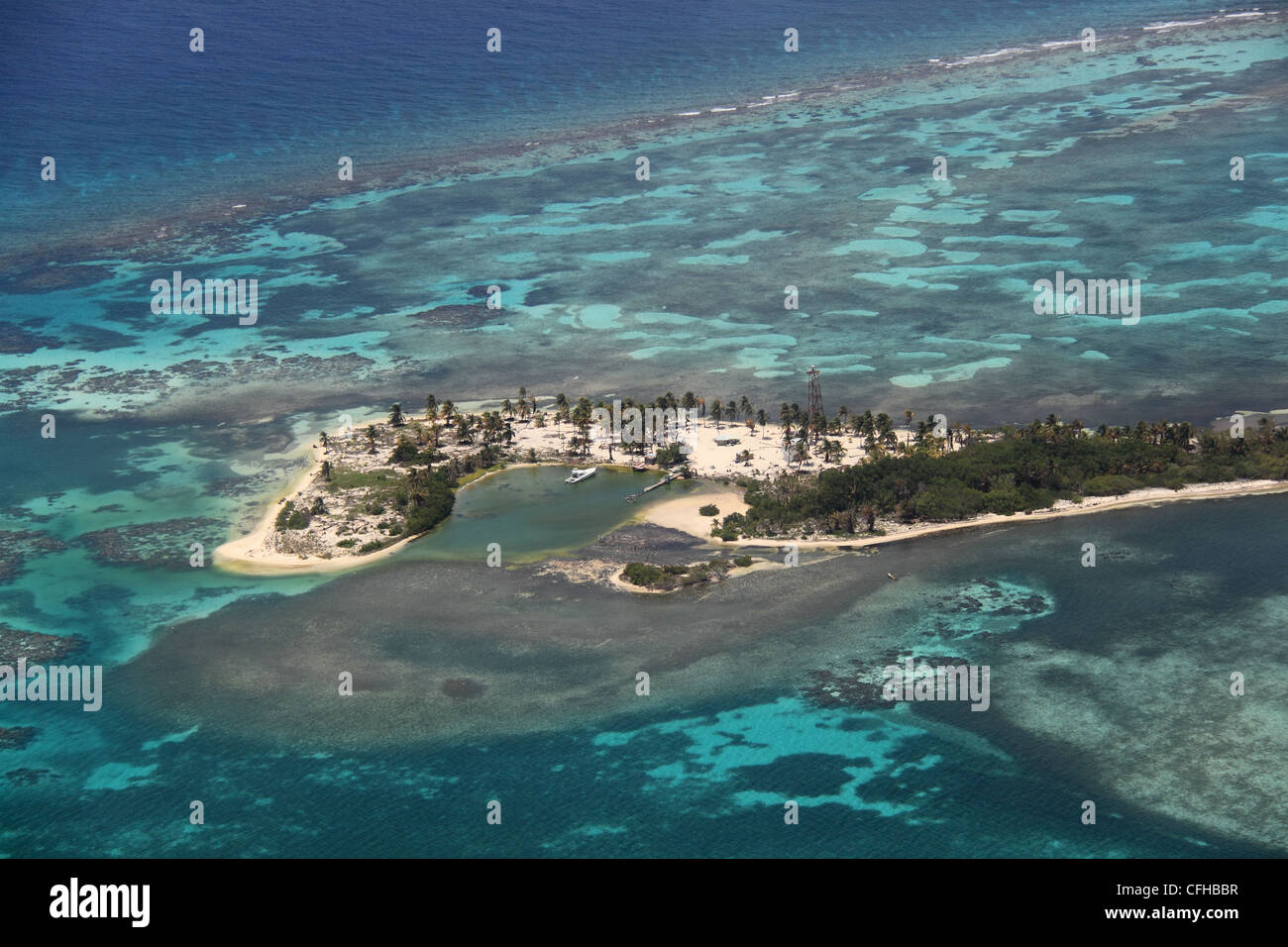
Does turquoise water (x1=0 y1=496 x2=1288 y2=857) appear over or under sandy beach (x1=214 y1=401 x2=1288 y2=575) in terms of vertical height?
under

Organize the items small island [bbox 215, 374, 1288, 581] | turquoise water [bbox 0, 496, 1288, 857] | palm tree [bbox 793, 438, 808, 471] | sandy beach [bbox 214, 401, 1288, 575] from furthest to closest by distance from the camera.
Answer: palm tree [bbox 793, 438, 808, 471] → small island [bbox 215, 374, 1288, 581] → sandy beach [bbox 214, 401, 1288, 575] → turquoise water [bbox 0, 496, 1288, 857]

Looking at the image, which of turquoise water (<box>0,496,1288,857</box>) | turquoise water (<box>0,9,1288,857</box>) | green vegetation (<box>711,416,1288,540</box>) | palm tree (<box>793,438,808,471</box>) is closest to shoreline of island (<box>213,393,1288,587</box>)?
palm tree (<box>793,438,808,471</box>)

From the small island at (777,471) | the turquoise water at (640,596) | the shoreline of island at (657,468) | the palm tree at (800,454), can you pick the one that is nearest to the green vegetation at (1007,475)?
the small island at (777,471)

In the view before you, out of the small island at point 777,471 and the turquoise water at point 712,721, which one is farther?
the small island at point 777,471

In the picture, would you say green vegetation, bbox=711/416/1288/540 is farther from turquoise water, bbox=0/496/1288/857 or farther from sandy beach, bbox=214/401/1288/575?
turquoise water, bbox=0/496/1288/857

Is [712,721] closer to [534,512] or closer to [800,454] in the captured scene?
[534,512]

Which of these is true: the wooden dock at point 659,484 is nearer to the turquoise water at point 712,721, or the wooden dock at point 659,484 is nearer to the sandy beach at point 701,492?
the sandy beach at point 701,492

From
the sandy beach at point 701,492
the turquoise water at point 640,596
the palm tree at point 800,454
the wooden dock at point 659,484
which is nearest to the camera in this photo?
the turquoise water at point 640,596

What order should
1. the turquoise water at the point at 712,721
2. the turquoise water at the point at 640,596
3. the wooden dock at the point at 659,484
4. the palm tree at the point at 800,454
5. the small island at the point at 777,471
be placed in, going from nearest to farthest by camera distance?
the turquoise water at the point at 712,721, the turquoise water at the point at 640,596, the small island at the point at 777,471, the wooden dock at the point at 659,484, the palm tree at the point at 800,454
